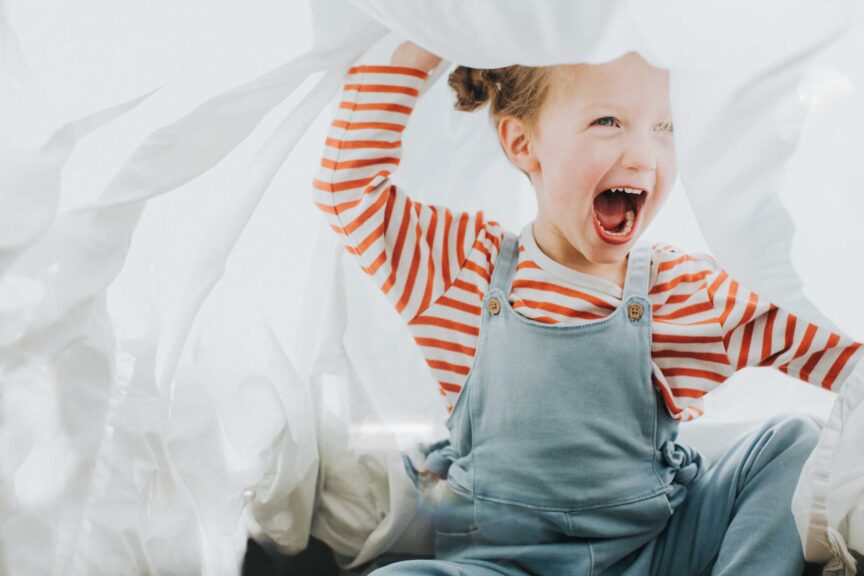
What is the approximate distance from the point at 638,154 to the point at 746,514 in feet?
1.07

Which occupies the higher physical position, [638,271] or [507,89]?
[507,89]

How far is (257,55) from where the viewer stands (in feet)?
2.62

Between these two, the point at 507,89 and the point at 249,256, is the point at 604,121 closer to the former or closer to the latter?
the point at 507,89

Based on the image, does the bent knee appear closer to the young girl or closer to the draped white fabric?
the young girl

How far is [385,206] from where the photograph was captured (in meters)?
0.88

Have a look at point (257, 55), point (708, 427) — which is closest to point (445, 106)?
point (257, 55)

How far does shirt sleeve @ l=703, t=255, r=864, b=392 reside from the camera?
804 mm

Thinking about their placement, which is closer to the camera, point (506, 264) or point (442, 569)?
point (442, 569)

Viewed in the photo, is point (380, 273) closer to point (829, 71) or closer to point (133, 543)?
point (133, 543)

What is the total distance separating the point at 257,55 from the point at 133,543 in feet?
1.34

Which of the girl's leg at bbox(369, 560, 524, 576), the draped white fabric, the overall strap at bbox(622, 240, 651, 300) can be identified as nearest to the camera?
the draped white fabric

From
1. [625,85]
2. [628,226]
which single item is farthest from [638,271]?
[625,85]

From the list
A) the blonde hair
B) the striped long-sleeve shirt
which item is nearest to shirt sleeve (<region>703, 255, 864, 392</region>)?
the striped long-sleeve shirt

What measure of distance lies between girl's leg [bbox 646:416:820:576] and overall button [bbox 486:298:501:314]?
0.25 meters
